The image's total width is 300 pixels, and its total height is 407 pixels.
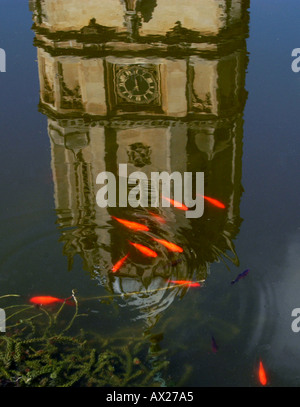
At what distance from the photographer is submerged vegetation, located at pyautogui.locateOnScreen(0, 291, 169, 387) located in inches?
456

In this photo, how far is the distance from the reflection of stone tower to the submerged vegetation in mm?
1301

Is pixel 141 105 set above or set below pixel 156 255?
above

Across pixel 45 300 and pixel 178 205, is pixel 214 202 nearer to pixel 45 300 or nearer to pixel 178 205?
pixel 178 205

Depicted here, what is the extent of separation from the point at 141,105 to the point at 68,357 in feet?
71.0

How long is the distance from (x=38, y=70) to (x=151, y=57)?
305 inches

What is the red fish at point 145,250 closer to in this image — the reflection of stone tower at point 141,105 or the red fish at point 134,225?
the reflection of stone tower at point 141,105

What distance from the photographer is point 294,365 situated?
12.2m

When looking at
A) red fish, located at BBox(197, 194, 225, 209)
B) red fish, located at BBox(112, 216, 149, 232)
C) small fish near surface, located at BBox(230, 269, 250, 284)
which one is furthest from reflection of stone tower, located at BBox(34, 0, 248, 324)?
small fish near surface, located at BBox(230, 269, 250, 284)

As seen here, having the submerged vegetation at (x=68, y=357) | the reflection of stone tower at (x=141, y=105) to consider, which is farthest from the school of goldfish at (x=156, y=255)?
the submerged vegetation at (x=68, y=357)

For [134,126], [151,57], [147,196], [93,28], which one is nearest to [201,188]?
[147,196]

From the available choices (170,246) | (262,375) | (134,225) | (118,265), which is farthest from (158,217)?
(262,375)

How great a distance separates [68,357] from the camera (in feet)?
39.5

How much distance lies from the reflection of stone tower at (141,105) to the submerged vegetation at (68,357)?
1301 millimetres

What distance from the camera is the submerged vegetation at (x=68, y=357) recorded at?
11586 millimetres
